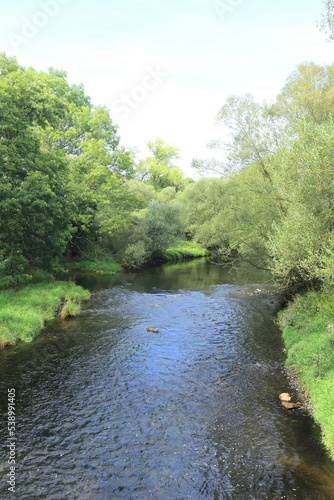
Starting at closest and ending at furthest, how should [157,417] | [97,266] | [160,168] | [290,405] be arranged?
[157,417] → [290,405] → [97,266] → [160,168]

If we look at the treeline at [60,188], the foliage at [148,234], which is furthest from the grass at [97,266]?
the foliage at [148,234]

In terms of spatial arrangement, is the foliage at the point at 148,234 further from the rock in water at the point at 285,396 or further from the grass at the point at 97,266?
the rock in water at the point at 285,396

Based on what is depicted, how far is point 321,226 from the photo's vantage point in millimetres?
13930

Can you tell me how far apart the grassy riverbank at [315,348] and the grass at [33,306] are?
1288cm

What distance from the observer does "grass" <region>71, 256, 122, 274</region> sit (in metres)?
41.4

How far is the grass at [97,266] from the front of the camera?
41406mm

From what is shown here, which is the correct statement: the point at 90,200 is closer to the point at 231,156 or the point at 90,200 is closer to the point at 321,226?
the point at 231,156

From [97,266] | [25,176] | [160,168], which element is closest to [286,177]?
[25,176]

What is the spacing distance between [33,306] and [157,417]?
12.8 metres

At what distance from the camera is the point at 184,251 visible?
63.8 meters

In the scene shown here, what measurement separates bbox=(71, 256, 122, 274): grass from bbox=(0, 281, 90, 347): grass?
532 inches

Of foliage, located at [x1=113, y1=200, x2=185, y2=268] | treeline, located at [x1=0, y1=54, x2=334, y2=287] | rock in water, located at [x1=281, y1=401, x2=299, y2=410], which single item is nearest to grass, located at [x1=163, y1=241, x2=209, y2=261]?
foliage, located at [x1=113, y1=200, x2=185, y2=268]

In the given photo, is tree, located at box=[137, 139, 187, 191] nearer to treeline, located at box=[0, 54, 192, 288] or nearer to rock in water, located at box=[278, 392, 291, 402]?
treeline, located at box=[0, 54, 192, 288]

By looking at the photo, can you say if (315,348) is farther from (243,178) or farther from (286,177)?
(243,178)
